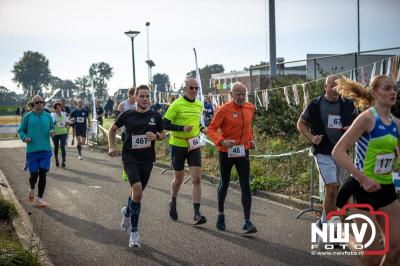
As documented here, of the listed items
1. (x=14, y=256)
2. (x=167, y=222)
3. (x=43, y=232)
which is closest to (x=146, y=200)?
(x=167, y=222)

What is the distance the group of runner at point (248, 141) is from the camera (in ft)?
14.9

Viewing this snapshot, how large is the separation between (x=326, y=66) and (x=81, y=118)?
8.48 m

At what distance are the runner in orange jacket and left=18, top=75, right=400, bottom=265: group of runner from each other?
14mm

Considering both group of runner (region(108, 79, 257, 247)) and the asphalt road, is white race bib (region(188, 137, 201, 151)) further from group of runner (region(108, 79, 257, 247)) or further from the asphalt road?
the asphalt road

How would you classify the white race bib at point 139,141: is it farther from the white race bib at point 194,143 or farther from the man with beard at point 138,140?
the white race bib at point 194,143

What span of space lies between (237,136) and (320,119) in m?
1.36

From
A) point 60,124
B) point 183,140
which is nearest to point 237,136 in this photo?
point 183,140

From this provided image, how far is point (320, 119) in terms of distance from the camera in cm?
707

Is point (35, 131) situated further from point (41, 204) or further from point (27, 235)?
point (27, 235)

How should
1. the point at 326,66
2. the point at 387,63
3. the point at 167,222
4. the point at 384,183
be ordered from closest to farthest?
the point at 384,183
the point at 167,222
the point at 387,63
the point at 326,66

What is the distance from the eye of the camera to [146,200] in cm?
1080

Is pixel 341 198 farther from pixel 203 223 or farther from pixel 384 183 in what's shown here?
pixel 203 223

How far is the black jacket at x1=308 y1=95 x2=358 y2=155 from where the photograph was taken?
702cm

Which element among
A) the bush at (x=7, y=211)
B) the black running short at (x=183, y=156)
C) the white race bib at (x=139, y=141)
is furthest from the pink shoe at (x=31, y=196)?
the white race bib at (x=139, y=141)
